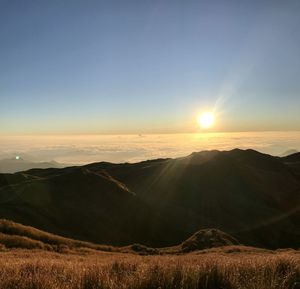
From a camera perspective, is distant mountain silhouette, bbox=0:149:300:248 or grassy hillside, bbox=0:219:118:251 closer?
grassy hillside, bbox=0:219:118:251

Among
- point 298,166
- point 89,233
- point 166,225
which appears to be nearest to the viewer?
point 89,233

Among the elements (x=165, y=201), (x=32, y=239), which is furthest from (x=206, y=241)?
(x=165, y=201)

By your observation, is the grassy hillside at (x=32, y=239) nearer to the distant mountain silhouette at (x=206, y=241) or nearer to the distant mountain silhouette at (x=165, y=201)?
the distant mountain silhouette at (x=206, y=241)

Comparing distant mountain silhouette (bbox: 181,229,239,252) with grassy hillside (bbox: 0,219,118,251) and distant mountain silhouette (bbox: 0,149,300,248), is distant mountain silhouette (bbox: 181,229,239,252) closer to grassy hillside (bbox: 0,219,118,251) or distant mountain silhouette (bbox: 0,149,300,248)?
grassy hillside (bbox: 0,219,118,251)

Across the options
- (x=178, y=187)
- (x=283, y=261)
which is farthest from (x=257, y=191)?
(x=283, y=261)

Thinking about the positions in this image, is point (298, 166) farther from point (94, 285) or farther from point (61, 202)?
point (94, 285)

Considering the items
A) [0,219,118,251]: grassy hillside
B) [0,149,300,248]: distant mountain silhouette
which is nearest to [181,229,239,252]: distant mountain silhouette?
[0,219,118,251]: grassy hillside

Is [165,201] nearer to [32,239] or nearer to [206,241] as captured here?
[206,241]

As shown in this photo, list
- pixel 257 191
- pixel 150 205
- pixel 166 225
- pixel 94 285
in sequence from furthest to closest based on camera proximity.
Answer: pixel 257 191
pixel 150 205
pixel 166 225
pixel 94 285
